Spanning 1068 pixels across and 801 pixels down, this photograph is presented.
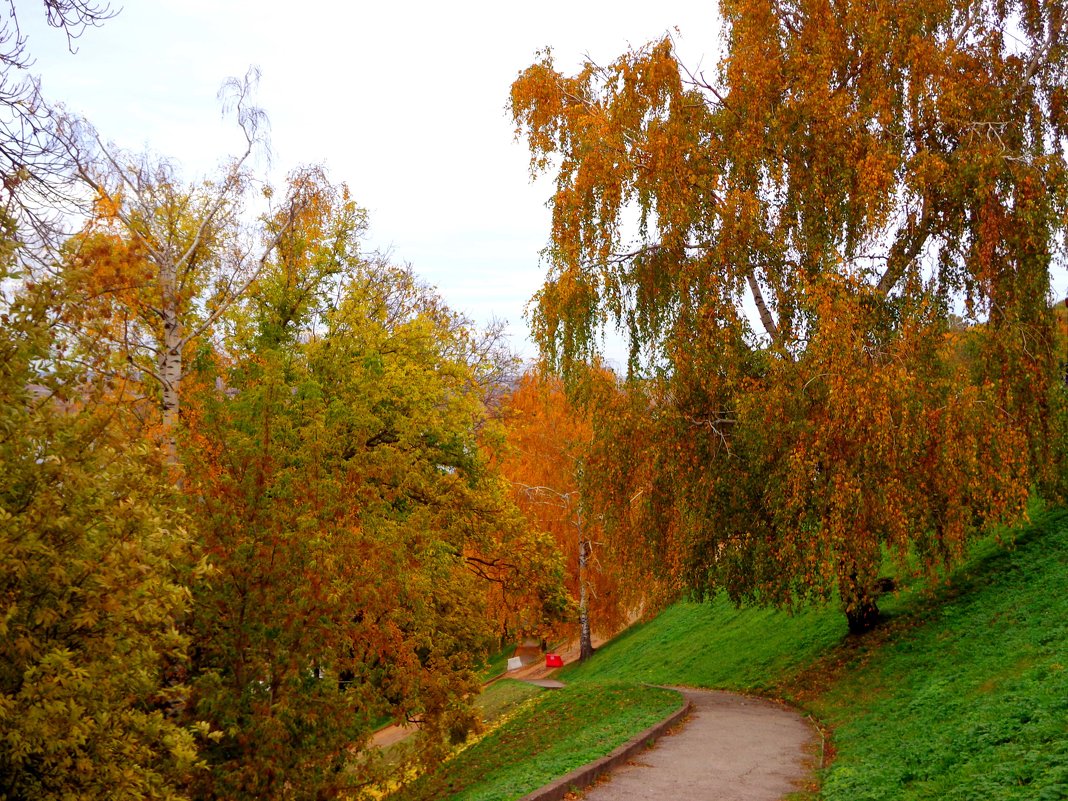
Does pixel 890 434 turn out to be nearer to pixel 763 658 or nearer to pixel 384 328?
pixel 763 658

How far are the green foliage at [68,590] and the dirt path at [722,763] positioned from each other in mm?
4593

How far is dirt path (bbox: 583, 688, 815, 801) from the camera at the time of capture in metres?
9.22

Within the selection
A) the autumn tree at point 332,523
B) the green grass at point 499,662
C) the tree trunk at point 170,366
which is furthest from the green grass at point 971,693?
the green grass at point 499,662

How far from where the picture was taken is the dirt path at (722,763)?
9219mm

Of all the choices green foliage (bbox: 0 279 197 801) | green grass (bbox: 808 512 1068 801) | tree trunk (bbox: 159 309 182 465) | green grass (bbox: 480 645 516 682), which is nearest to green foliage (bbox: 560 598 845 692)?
green grass (bbox: 808 512 1068 801)

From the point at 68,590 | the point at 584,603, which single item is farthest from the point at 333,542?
the point at 584,603

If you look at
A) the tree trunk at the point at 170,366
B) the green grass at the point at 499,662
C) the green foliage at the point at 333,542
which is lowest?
the green grass at the point at 499,662

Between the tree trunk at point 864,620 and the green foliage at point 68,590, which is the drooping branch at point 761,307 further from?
the green foliage at point 68,590

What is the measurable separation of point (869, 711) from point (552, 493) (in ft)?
67.7

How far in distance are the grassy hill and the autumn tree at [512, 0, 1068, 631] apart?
1.24 metres

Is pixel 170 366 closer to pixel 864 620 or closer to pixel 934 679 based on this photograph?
pixel 934 679

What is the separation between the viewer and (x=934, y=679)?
1184 centimetres

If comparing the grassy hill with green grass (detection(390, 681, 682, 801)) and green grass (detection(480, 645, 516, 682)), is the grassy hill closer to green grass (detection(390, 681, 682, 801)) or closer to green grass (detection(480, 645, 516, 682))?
green grass (detection(390, 681, 682, 801))

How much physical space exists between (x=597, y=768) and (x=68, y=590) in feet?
19.7
